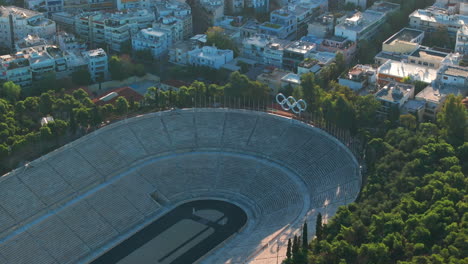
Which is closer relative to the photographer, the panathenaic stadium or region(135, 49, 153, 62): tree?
the panathenaic stadium

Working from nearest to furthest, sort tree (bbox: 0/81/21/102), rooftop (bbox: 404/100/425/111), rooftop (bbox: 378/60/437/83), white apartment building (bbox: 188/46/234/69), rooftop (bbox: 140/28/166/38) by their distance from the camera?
1. rooftop (bbox: 404/100/425/111)
2. tree (bbox: 0/81/21/102)
3. rooftop (bbox: 378/60/437/83)
4. white apartment building (bbox: 188/46/234/69)
5. rooftop (bbox: 140/28/166/38)

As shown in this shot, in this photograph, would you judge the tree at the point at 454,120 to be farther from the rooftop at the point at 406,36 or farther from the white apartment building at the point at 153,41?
the white apartment building at the point at 153,41

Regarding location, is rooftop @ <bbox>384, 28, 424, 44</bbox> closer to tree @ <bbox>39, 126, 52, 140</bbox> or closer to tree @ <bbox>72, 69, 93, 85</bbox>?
tree @ <bbox>72, 69, 93, 85</bbox>

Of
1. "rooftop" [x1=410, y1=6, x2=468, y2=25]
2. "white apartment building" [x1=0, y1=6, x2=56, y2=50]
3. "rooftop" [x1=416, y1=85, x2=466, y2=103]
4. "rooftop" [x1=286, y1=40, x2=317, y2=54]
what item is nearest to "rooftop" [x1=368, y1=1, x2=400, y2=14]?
"rooftop" [x1=410, y1=6, x2=468, y2=25]

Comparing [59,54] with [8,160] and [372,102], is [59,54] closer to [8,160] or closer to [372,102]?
[8,160]

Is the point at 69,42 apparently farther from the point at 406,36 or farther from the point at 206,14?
the point at 406,36

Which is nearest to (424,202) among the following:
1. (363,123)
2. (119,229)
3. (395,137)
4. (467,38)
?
(395,137)

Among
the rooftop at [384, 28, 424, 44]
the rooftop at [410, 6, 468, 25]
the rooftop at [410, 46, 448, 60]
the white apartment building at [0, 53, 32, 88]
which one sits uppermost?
the rooftop at [410, 6, 468, 25]

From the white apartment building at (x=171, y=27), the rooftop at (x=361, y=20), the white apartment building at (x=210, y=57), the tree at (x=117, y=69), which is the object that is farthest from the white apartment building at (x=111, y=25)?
the rooftop at (x=361, y=20)

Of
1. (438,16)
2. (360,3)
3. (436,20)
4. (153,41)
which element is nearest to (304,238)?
(153,41)
